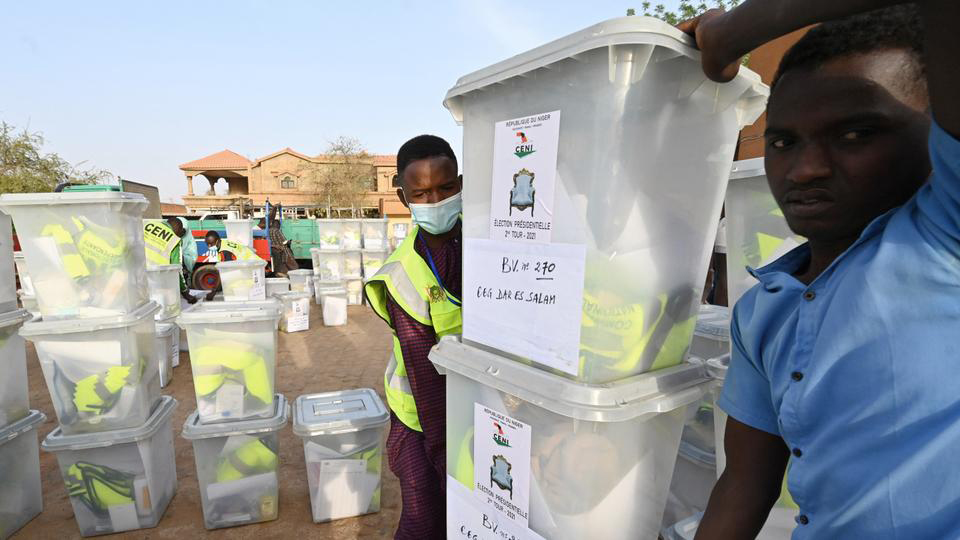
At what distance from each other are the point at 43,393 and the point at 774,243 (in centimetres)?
674

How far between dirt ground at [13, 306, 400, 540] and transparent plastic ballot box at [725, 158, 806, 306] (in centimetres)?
263

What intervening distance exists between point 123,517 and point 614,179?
3545 mm

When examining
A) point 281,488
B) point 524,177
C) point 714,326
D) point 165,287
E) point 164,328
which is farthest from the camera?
point 165,287

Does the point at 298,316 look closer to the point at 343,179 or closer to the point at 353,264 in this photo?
the point at 353,264

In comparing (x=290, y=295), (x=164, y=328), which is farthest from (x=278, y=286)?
(x=164, y=328)

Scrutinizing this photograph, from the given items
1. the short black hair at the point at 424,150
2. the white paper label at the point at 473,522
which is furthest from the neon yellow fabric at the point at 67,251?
the white paper label at the point at 473,522

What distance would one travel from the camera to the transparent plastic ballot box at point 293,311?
737 centimetres

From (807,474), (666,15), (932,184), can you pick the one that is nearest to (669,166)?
(932,184)

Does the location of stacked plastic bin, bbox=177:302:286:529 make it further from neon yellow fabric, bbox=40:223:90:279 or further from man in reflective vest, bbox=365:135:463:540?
man in reflective vest, bbox=365:135:463:540

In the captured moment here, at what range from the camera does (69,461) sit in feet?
8.91

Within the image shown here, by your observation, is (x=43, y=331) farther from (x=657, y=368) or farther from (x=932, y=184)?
(x=932, y=184)

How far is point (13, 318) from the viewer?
2650 mm

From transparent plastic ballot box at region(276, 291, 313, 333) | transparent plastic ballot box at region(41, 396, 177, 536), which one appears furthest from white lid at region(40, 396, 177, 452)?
transparent plastic ballot box at region(276, 291, 313, 333)

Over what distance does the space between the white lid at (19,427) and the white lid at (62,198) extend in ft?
4.24
